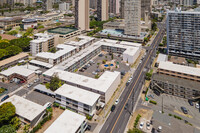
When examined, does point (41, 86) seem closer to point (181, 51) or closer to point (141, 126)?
point (141, 126)

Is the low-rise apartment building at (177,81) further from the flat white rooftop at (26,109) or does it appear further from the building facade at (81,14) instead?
the building facade at (81,14)

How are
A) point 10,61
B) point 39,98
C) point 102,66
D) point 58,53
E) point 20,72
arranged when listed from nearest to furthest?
point 39,98 → point 20,72 → point 10,61 → point 102,66 → point 58,53

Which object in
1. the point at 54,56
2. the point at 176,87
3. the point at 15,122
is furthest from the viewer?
the point at 54,56

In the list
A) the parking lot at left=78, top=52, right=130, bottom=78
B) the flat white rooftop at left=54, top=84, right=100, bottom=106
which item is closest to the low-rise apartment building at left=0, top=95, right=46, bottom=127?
the flat white rooftop at left=54, top=84, right=100, bottom=106

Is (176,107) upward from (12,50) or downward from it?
downward

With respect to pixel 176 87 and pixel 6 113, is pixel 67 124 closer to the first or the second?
pixel 6 113

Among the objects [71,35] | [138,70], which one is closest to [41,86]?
[138,70]

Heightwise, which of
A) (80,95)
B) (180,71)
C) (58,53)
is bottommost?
(80,95)

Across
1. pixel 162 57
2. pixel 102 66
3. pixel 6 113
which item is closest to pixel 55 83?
pixel 6 113
